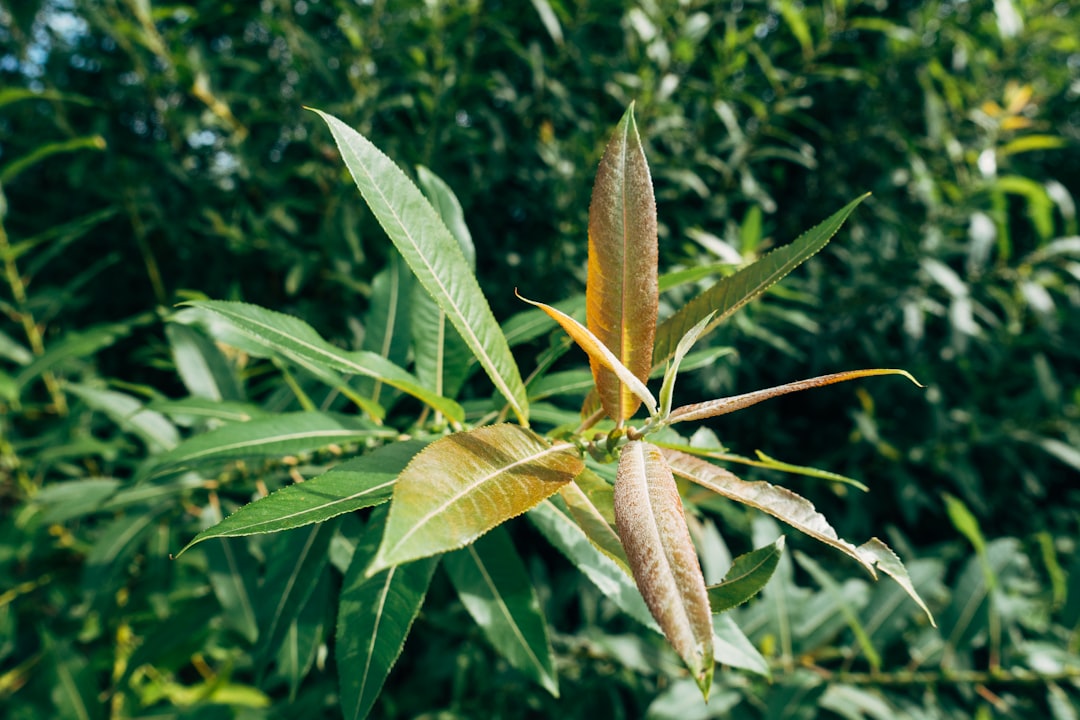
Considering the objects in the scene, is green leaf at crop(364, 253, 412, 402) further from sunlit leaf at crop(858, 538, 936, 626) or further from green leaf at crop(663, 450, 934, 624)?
sunlit leaf at crop(858, 538, 936, 626)

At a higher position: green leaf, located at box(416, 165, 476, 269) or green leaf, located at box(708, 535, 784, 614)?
green leaf, located at box(416, 165, 476, 269)

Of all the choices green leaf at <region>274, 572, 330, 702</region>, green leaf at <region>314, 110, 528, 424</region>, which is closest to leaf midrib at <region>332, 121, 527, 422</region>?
green leaf at <region>314, 110, 528, 424</region>

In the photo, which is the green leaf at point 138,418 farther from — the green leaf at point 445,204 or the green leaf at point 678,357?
the green leaf at point 678,357

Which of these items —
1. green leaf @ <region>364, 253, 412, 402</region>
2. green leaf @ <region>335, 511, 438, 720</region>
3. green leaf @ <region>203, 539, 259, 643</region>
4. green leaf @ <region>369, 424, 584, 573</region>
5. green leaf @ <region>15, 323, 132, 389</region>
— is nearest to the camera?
green leaf @ <region>369, 424, 584, 573</region>

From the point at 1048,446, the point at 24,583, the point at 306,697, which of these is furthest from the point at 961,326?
the point at 24,583

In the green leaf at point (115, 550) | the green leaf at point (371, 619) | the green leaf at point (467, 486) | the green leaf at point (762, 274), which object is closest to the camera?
the green leaf at point (467, 486)

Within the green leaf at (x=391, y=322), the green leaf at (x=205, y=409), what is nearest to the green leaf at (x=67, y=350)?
the green leaf at (x=205, y=409)
